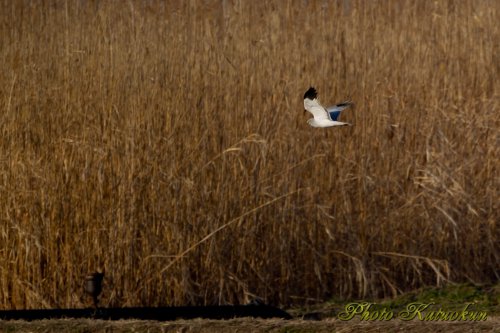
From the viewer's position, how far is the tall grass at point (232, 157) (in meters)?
5.57

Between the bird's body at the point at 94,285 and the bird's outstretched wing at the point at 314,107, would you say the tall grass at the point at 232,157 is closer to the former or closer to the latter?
the bird's body at the point at 94,285

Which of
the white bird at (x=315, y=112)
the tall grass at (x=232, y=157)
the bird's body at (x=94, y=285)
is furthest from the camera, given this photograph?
the tall grass at (x=232, y=157)

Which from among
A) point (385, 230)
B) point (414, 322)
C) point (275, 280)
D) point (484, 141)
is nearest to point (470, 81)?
point (484, 141)

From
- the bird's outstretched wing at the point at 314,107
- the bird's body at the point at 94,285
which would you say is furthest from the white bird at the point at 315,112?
the bird's body at the point at 94,285

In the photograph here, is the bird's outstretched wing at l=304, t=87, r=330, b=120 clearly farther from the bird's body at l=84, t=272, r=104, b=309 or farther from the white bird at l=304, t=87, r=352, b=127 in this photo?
the bird's body at l=84, t=272, r=104, b=309

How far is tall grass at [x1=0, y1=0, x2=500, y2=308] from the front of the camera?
5570 millimetres

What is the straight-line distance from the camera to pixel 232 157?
228 inches

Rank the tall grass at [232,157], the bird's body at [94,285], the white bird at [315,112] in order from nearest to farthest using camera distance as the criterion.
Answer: the white bird at [315,112], the bird's body at [94,285], the tall grass at [232,157]

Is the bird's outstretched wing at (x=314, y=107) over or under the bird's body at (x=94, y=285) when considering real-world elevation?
over

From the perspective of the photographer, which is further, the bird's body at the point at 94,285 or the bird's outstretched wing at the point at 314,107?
the bird's body at the point at 94,285

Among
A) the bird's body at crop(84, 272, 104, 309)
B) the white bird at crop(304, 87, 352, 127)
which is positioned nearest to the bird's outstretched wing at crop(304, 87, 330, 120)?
the white bird at crop(304, 87, 352, 127)

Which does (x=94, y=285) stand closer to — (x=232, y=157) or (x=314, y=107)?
(x=232, y=157)

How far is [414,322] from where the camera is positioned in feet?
14.5

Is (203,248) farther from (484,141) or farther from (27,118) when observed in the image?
(484,141)
